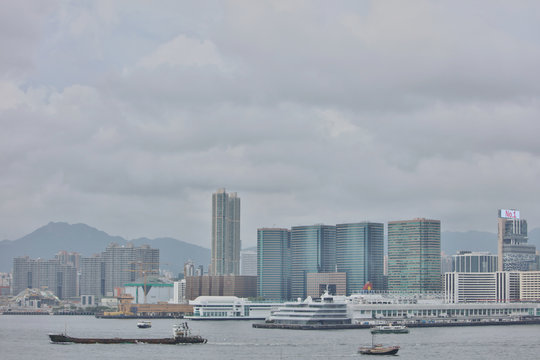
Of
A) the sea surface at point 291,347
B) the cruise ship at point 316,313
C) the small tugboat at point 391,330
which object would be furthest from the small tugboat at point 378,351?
the cruise ship at point 316,313

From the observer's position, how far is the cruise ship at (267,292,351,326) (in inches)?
7190

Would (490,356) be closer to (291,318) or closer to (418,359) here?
(418,359)

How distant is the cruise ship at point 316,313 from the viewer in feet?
599

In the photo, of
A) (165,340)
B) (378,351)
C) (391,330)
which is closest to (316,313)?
(391,330)

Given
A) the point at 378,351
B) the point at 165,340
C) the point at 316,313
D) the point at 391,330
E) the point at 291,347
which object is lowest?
the point at 391,330

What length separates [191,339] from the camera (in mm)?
131750

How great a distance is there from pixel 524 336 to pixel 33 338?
3276 inches

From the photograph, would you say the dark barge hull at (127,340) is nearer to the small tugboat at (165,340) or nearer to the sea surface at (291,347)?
the small tugboat at (165,340)

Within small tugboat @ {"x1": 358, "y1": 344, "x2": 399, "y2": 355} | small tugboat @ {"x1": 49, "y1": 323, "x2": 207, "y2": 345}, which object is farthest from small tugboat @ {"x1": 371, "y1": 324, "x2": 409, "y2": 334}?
small tugboat @ {"x1": 358, "y1": 344, "x2": 399, "y2": 355}

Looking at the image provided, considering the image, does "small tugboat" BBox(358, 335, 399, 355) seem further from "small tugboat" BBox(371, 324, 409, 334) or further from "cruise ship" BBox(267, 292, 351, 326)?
"cruise ship" BBox(267, 292, 351, 326)

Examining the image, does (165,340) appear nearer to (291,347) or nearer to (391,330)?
(291,347)

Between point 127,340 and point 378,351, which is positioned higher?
point 378,351

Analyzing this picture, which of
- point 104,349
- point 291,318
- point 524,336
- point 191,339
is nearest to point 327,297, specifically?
point 291,318

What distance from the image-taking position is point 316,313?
183 metres
